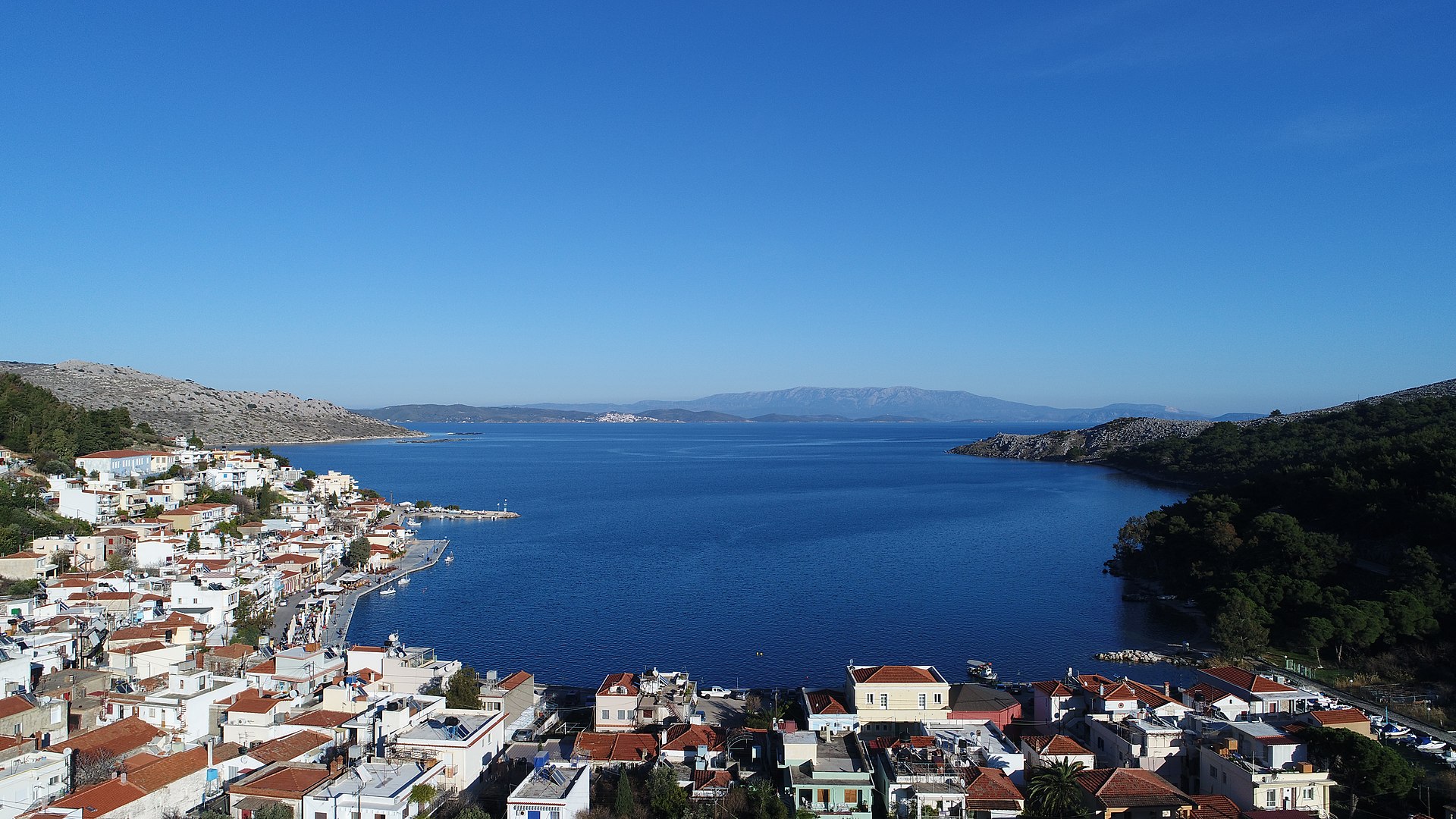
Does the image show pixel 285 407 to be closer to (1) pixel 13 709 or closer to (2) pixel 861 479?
(2) pixel 861 479

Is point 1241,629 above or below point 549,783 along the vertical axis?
below

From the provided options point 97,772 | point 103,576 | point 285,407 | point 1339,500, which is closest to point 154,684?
point 97,772

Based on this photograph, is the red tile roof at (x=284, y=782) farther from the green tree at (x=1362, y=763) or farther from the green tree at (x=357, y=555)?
the green tree at (x=357, y=555)

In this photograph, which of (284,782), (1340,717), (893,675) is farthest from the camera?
(893,675)

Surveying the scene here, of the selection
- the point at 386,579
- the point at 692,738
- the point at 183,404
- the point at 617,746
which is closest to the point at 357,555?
the point at 386,579

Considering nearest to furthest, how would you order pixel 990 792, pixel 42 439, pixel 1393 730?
pixel 990 792, pixel 1393 730, pixel 42 439

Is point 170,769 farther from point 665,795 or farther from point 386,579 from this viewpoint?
point 386,579
